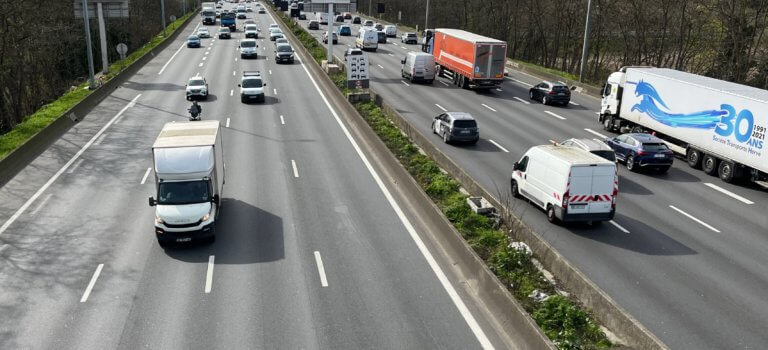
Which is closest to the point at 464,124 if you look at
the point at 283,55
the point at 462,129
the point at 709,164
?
the point at 462,129

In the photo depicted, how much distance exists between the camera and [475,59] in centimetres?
4731

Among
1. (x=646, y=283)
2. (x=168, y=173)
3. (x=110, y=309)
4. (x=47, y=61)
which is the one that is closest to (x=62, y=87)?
(x=47, y=61)

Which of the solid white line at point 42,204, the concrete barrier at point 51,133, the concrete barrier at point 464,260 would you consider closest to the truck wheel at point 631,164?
the concrete barrier at point 464,260

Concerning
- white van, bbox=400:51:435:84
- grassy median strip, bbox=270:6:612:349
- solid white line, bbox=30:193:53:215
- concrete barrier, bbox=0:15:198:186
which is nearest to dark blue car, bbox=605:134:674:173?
grassy median strip, bbox=270:6:612:349

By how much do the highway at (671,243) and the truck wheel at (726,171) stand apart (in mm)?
362

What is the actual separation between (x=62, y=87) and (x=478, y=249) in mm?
57268

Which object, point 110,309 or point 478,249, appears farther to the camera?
point 478,249

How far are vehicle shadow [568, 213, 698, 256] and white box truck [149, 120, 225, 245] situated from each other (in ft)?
40.3

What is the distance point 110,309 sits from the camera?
15359mm

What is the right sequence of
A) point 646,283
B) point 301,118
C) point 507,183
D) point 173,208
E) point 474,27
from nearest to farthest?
point 646,283 < point 173,208 < point 507,183 < point 301,118 < point 474,27

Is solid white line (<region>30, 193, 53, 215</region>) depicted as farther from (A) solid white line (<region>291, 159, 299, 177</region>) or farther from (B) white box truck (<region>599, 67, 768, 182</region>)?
(B) white box truck (<region>599, 67, 768, 182</region>)

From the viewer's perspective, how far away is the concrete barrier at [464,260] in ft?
43.2

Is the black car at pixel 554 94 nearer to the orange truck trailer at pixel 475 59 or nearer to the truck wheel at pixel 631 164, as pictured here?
the orange truck trailer at pixel 475 59

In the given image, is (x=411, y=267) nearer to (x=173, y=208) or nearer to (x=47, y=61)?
(x=173, y=208)
